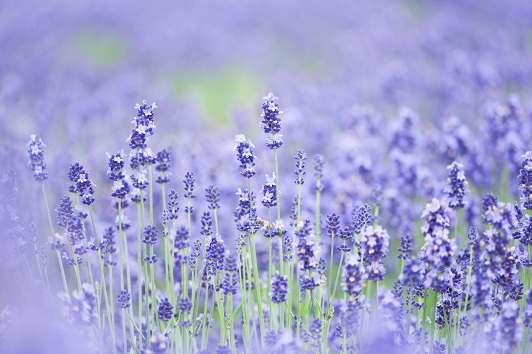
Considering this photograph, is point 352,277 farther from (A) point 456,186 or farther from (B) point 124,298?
(B) point 124,298

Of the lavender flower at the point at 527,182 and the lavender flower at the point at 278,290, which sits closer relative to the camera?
the lavender flower at the point at 278,290

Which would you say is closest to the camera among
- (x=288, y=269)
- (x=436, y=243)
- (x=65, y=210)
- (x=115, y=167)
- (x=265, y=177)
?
(x=436, y=243)

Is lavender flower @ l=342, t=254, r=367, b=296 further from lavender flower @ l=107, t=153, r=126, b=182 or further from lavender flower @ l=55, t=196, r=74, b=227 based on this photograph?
lavender flower @ l=55, t=196, r=74, b=227

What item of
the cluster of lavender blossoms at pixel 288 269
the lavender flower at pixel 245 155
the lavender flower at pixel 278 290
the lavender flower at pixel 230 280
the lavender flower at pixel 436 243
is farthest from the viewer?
the lavender flower at pixel 230 280

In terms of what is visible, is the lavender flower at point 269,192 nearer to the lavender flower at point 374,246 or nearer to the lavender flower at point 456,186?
the lavender flower at point 374,246

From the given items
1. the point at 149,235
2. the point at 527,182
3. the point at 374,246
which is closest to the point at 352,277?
the point at 374,246

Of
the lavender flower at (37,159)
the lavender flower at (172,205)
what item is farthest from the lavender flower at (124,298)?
the lavender flower at (37,159)

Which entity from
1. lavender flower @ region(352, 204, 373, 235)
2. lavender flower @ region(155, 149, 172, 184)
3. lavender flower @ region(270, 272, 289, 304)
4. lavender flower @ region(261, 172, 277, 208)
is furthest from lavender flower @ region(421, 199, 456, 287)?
lavender flower @ region(155, 149, 172, 184)

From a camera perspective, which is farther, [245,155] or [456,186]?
[456,186]

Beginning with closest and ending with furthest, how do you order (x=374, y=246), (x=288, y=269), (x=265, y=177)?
(x=374, y=246) < (x=288, y=269) < (x=265, y=177)
